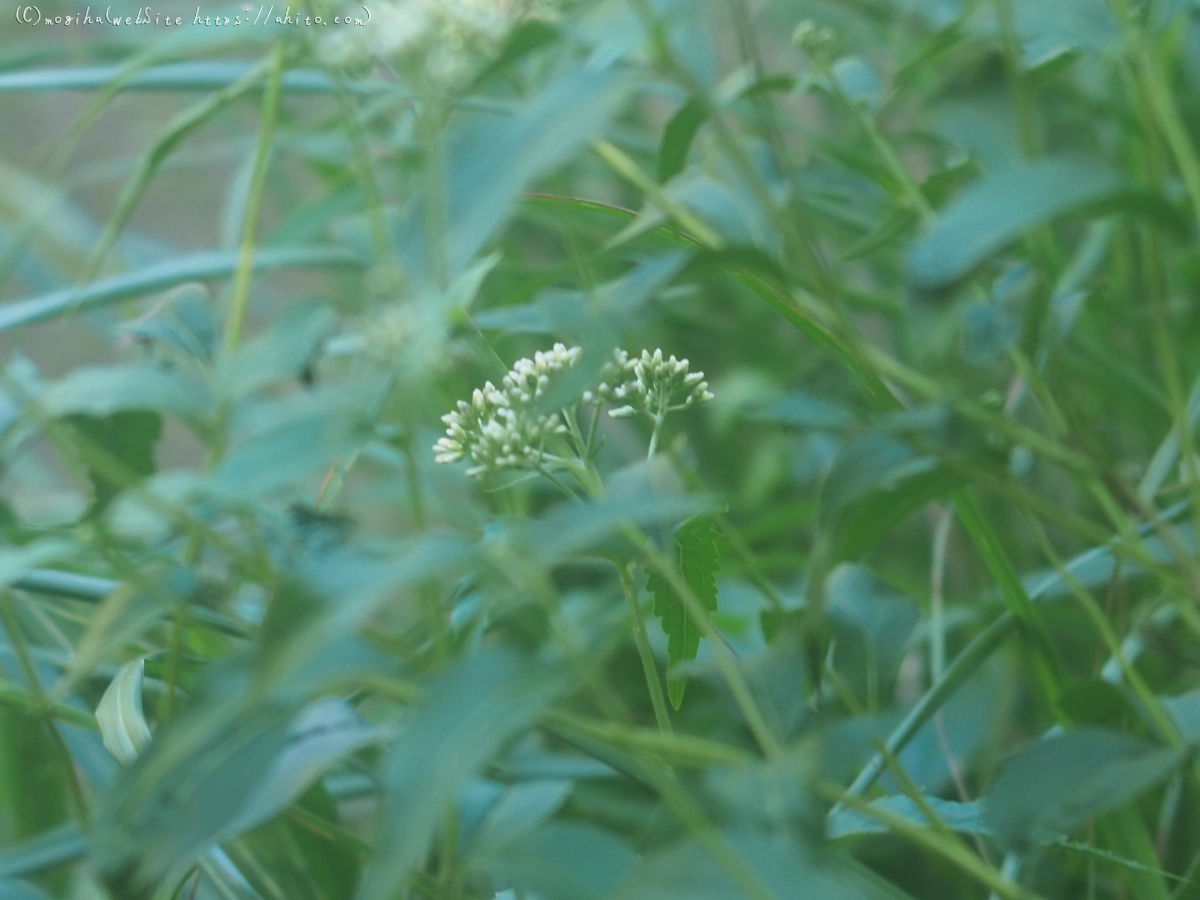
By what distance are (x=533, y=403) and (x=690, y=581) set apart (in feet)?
0.22

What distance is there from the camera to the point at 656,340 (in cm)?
92

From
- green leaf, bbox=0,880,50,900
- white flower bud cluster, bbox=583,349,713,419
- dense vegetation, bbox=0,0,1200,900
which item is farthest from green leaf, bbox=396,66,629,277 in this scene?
green leaf, bbox=0,880,50,900

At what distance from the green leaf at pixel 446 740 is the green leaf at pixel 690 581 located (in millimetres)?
99

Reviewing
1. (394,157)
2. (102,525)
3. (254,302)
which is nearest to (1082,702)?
(102,525)

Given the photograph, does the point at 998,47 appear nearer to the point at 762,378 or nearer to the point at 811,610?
the point at 811,610

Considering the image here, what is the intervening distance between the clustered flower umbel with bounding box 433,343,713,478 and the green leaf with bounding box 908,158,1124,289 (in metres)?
0.09

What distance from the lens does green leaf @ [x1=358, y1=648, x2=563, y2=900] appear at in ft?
0.51

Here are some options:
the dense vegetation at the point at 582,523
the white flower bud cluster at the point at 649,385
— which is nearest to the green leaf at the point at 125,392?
the dense vegetation at the point at 582,523

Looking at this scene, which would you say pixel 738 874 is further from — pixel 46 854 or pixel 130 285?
Result: pixel 130 285

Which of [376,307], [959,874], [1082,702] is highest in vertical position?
[376,307]

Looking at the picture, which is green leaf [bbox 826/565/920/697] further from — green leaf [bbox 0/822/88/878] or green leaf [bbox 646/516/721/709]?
green leaf [bbox 0/822/88/878]

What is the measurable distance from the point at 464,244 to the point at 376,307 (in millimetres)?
54

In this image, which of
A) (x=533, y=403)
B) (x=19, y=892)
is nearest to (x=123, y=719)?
(x=19, y=892)

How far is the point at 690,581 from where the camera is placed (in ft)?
0.95
